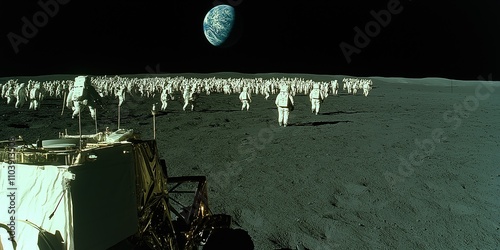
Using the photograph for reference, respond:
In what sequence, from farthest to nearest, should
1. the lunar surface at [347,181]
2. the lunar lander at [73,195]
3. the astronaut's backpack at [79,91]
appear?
the lunar surface at [347,181] → the astronaut's backpack at [79,91] → the lunar lander at [73,195]

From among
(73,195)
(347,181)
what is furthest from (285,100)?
(73,195)

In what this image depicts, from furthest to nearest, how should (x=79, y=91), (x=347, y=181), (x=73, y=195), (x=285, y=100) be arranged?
(x=285, y=100) → (x=347, y=181) → (x=79, y=91) → (x=73, y=195)

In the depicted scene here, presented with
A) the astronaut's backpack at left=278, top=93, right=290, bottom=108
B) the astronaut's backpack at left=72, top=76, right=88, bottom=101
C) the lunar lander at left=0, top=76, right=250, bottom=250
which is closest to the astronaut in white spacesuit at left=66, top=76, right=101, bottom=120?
the astronaut's backpack at left=72, top=76, right=88, bottom=101

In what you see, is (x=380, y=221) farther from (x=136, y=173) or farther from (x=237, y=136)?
(x=237, y=136)

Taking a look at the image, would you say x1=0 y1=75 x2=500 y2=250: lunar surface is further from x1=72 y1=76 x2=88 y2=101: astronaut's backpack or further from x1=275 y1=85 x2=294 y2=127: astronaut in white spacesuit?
x1=72 y1=76 x2=88 y2=101: astronaut's backpack

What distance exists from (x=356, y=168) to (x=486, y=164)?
121 inches

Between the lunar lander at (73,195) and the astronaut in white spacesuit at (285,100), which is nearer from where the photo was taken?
A: the lunar lander at (73,195)

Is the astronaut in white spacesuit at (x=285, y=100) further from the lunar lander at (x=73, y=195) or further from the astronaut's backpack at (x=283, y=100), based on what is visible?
the lunar lander at (x=73, y=195)

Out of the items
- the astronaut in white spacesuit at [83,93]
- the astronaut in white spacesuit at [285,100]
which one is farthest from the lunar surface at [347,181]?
the astronaut in white spacesuit at [83,93]

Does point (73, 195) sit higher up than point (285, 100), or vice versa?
point (73, 195)

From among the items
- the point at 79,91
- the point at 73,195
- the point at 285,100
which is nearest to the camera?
the point at 73,195

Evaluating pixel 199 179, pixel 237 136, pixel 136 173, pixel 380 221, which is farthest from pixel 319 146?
pixel 136 173

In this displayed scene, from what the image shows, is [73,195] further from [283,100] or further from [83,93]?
[283,100]

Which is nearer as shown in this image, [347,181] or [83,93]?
[83,93]
